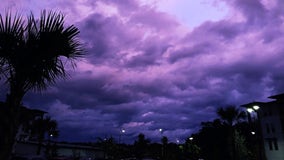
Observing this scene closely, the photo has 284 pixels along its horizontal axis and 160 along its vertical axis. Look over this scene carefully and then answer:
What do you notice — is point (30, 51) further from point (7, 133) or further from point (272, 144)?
point (272, 144)

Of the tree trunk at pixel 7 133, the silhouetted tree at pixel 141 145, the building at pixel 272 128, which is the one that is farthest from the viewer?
the silhouetted tree at pixel 141 145

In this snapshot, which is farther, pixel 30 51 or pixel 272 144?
pixel 272 144

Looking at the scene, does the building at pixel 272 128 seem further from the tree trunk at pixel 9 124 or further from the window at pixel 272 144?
the tree trunk at pixel 9 124

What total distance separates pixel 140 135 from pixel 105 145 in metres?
23.3

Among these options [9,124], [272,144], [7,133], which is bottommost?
[7,133]

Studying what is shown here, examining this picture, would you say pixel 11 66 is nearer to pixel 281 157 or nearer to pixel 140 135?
pixel 281 157

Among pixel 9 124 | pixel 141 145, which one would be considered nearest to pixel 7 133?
pixel 9 124

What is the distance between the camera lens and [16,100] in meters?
5.55

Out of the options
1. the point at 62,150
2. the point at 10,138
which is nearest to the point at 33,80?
the point at 10,138

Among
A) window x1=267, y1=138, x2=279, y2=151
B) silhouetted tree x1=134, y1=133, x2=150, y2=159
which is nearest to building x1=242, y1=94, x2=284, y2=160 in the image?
window x1=267, y1=138, x2=279, y2=151

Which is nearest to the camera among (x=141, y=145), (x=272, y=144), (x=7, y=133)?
(x=7, y=133)

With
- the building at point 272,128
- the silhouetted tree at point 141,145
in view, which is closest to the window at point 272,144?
the building at point 272,128

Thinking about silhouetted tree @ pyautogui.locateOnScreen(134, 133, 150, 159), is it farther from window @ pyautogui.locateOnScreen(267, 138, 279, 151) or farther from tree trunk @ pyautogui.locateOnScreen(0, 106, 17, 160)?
tree trunk @ pyautogui.locateOnScreen(0, 106, 17, 160)

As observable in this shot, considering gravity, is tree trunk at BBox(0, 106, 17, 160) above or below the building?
below
